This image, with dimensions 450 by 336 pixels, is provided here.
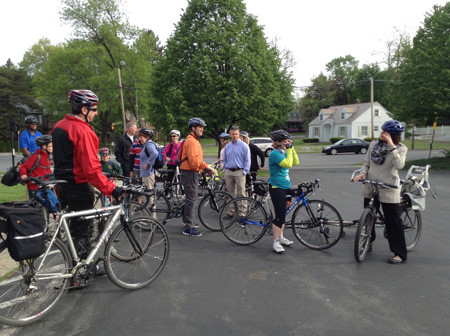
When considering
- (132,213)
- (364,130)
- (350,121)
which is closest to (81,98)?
(132,213)

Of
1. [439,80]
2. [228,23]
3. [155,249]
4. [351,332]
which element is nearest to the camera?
[351,332]

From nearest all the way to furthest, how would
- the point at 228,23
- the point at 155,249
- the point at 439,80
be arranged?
the point at 155,249, the point at 228,23, the point at 439,80

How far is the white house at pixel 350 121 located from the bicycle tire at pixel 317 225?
5330cm

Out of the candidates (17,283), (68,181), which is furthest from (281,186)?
(17,283)

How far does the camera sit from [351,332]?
10.0 ft

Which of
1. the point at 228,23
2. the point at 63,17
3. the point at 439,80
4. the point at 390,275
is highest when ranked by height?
the point at 63,17

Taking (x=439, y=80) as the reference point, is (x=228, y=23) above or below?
above

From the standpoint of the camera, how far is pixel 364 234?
4801mm

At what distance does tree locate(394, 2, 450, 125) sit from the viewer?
1791 cm

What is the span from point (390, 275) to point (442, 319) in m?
1.09

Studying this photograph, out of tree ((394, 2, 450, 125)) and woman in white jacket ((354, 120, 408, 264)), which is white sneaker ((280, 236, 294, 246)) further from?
tree ((394, 2, 450, 125))

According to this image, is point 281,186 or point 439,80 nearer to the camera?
point 281,186

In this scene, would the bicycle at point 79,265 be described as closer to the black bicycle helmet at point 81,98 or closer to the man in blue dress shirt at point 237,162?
the black bicycle helmet at point 81,98

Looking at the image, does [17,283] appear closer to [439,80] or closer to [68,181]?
[68,181]
